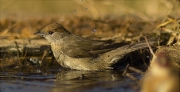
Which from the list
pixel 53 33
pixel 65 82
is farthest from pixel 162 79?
pixel 53 33

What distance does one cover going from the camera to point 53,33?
28.6ft

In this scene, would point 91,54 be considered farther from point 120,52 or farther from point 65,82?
point 65,82

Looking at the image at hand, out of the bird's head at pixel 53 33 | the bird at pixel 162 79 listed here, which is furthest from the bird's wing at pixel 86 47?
the bird at pixel 162 79

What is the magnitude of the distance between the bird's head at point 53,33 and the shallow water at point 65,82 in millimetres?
1022

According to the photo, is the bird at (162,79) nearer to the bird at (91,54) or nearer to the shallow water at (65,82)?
the shallow water at (65,82)

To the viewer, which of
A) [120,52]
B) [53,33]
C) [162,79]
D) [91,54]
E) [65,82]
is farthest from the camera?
[53,33]

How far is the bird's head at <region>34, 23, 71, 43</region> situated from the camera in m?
8.60

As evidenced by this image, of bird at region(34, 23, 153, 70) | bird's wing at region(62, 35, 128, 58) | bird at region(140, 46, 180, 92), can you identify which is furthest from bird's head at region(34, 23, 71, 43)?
bird at region(140, 46, 180, 92)

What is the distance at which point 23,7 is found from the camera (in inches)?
623

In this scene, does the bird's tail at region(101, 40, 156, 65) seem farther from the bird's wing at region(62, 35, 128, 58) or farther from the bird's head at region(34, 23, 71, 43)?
the bird's head at region(34, 23, 71, 43)

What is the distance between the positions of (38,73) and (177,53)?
2.35 m

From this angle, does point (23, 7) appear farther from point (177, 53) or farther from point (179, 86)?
point (179, 86)

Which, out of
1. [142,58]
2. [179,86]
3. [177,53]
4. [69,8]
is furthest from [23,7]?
[179,86]

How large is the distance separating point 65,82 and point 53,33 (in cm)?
230
